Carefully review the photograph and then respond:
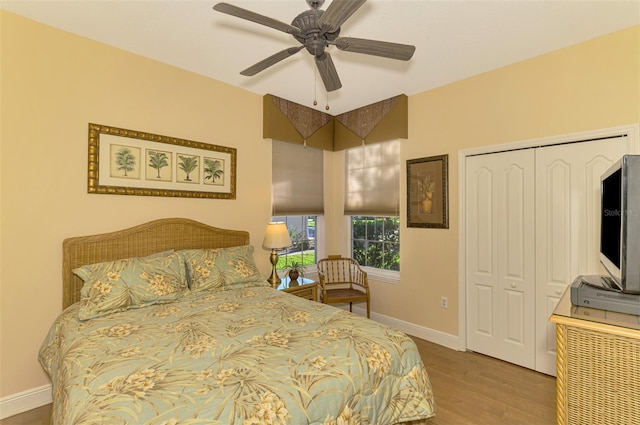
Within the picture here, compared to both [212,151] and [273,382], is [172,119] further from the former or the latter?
[273,382]

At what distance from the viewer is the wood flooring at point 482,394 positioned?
6.98 feet

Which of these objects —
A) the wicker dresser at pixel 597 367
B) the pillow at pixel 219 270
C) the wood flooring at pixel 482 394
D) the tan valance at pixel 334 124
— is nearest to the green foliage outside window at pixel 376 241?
the tan valance at pixel 334 124

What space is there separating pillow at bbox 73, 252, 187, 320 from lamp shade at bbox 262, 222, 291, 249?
96cm

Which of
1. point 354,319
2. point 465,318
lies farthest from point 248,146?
point 465,318

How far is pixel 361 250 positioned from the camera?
4344 mm

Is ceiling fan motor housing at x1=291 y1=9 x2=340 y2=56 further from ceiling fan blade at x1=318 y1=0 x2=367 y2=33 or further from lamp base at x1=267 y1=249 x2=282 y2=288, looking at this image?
lamp base at x1=267 y1=249 x2=282 y2=288

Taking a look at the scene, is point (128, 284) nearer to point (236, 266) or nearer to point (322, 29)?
point (236, 266)

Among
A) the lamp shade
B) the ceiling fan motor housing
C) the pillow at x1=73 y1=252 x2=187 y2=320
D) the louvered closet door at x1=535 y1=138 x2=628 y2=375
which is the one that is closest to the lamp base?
the lamp shade

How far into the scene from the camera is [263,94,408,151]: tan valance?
145 inches

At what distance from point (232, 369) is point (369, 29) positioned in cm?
246

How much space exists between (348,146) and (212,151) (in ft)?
6.18

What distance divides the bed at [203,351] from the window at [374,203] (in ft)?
6.34

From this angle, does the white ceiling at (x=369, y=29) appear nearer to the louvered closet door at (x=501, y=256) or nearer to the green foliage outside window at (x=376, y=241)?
the louvered closet door at (x=501, y=256)

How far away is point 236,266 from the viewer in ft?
9.31
